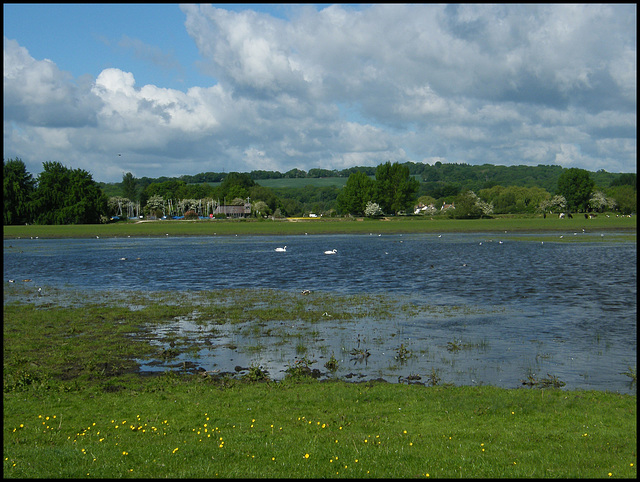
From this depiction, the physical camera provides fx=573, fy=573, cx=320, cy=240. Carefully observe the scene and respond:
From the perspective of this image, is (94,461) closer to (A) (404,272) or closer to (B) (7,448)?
(B) (7,448)

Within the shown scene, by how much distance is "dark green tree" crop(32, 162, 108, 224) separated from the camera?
474 ft

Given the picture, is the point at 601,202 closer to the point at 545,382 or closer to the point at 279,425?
the point at 545,382

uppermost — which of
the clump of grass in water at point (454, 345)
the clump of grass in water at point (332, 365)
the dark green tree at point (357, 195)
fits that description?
the dark green tree at point (357, 195)

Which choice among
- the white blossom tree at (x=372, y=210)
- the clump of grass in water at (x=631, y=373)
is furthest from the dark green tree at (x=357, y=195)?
the clump of grass in water at (x=631, y=373)

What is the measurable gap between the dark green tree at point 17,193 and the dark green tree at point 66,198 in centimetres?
210

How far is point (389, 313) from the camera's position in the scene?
82.2ft

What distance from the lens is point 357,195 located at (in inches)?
6949

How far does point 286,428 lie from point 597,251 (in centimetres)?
5252

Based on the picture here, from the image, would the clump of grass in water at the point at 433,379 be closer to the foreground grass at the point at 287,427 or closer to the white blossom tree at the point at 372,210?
the foreground grass at the point at 287,427

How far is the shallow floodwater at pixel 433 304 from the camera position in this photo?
55.4 ft

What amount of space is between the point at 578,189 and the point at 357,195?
66.0 meters

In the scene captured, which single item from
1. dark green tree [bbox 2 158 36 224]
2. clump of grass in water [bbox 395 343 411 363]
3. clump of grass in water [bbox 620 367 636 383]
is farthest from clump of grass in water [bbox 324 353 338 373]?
dark green tree [bbox 2 158 36 224]

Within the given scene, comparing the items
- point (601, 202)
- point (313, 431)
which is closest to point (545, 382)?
point (313, 431)

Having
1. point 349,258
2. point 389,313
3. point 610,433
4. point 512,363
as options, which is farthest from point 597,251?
point 610,433
